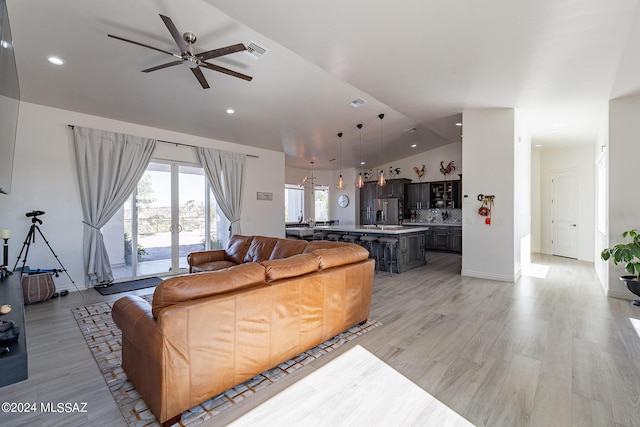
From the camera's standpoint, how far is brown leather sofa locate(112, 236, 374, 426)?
166 centimetres

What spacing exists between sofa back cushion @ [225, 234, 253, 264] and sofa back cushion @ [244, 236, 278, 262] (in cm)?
12

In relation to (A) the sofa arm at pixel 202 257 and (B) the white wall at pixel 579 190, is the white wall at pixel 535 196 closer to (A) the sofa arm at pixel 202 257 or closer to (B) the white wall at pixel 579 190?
(B) the white wall at pixel 579 190

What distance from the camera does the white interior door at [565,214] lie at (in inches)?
288

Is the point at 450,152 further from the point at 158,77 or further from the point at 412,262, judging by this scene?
the point at 158,77

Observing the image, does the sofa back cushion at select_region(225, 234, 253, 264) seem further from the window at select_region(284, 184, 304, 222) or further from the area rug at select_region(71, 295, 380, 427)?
the window at select_region(284, 184, 304, 222)

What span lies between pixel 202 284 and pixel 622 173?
5821mm

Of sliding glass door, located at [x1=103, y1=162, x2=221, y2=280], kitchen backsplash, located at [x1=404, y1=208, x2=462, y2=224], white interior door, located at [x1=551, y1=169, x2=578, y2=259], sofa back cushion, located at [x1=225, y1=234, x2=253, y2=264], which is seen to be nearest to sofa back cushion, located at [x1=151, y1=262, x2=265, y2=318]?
sofa back cushion, located at [x1=225, y1=234, x2=253, y2=264]

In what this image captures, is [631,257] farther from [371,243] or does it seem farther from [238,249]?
[238,249]

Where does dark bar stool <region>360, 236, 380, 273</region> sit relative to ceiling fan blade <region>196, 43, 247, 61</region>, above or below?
below

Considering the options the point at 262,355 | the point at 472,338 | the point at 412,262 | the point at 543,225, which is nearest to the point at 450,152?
the point at 543,225

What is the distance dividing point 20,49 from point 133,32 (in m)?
1.37

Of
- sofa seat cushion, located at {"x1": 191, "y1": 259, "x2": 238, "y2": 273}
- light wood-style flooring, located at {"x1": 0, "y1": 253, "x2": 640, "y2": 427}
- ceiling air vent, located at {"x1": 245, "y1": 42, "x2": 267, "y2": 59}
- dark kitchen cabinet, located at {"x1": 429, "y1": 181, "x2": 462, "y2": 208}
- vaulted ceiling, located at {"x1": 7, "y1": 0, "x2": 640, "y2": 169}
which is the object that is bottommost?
light wood-style flooring, located at {"x1": 0, "y1": 253, "x2": 640, "y2": 427}

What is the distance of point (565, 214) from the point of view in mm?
7508

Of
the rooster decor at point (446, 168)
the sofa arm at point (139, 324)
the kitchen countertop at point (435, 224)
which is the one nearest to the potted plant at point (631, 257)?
the kitchen countertop at point (435, 224)
